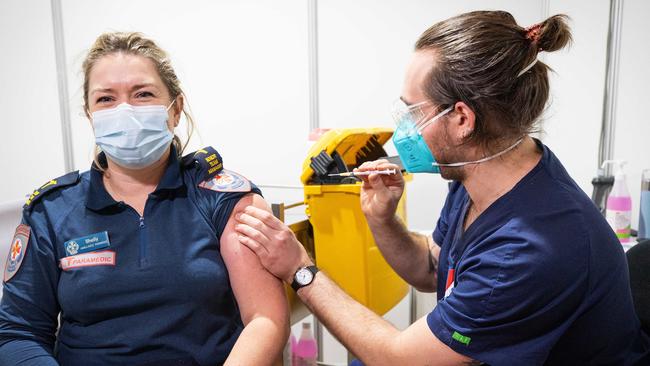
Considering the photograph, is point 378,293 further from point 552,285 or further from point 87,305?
point 87,305

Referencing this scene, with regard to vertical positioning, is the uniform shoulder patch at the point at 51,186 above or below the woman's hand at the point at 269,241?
above

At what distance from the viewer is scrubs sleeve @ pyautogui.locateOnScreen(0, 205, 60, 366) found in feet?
3.86

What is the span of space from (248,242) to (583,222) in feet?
2.58

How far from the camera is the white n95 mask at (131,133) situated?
1257 mm

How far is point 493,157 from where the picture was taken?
1.13m

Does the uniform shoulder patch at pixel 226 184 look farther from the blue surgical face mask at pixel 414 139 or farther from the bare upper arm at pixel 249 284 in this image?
the blue surgical face mask at pixel 414 139

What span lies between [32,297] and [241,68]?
6.16 ft

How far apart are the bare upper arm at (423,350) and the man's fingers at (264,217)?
16.9 inches

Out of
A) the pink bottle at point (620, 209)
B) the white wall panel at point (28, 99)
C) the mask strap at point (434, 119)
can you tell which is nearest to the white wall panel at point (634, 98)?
the pink bottle at point (620, 209)

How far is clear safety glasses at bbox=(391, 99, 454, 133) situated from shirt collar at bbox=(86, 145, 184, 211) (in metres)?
0.62

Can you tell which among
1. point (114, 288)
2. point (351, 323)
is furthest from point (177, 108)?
point (351, 323)

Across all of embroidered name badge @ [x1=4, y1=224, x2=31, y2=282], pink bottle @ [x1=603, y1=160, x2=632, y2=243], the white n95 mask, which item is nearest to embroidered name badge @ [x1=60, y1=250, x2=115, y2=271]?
embroidered name badge @ [x1=4, y1=224, x2=31, y2=282]

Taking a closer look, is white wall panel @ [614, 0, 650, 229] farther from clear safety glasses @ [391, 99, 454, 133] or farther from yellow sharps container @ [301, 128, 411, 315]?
clear safety glasses @ [391, 99, 454, 133]

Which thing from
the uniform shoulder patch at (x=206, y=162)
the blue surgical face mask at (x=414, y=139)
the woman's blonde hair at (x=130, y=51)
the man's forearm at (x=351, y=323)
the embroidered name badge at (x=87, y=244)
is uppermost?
the woman's blonde hair at (x=130, y=51)
